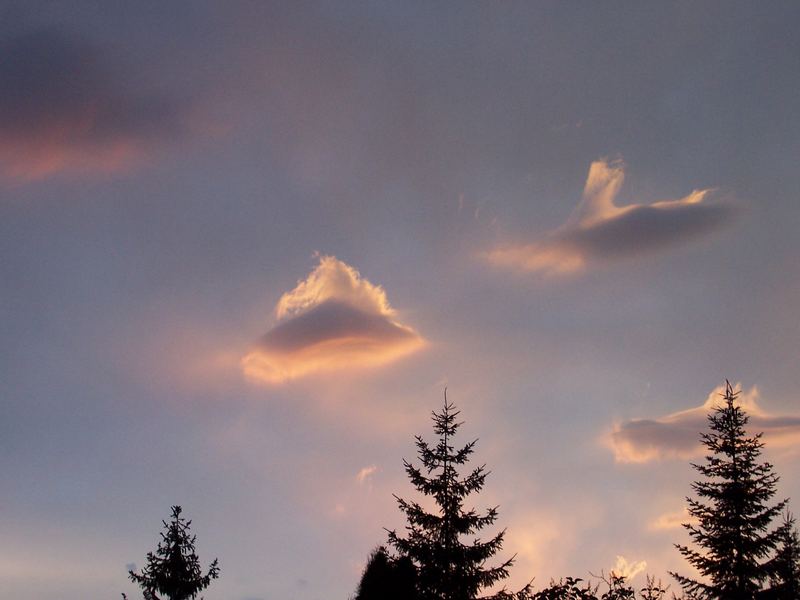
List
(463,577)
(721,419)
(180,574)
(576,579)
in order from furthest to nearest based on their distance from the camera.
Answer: (180,574)
(721,419)
(463,577)
(576,579)

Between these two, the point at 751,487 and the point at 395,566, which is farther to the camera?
the point at 751,487

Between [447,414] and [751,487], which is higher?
[447,414]

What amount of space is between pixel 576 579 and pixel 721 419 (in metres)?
21.0

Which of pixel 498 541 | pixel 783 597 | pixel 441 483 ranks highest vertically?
pixel 441 483

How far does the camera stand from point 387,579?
3017cm

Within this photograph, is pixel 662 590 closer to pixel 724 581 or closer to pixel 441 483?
pixel 724 581

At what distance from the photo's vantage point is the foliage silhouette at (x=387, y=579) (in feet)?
97.6

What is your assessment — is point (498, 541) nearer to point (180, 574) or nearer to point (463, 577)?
point (463, 577)

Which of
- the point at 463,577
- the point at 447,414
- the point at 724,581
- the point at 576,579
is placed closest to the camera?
the point at 576,579

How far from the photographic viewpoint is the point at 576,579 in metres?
20.4

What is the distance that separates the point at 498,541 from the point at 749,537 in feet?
46.8

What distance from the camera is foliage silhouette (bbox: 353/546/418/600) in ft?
97.6

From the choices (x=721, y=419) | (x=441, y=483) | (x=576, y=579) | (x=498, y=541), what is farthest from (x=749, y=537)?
(x=576, y=579)

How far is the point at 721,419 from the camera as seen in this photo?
123ft
